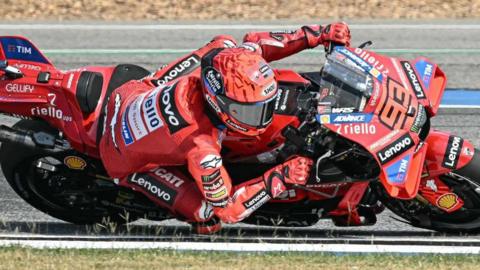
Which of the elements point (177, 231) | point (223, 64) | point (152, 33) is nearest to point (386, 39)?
point (152, 33)

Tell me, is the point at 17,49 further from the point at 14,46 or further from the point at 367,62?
the point at 367,62

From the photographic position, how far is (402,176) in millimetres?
6336

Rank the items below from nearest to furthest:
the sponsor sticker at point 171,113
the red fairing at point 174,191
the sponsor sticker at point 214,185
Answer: the sponsor sticker at point 214,185 < the sponsor sticker at point 171,113 < the red fairing at point 174,191

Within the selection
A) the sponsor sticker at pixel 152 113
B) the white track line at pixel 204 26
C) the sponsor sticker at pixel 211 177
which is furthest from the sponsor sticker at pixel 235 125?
the white track line at pixel 204 26

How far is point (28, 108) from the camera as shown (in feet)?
24.1

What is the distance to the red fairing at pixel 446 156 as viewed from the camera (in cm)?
664

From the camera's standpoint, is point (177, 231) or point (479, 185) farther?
point (177, 231)

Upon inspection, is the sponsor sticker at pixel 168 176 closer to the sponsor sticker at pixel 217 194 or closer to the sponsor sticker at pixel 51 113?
the sponsor sticker at pixel 217 194

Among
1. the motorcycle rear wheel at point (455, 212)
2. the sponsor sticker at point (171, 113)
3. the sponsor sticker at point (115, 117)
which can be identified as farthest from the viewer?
the sponsor sticker at point (115, 117)

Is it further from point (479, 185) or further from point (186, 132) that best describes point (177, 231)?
point (479, 185)

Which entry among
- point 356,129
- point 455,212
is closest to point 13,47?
point 356,129

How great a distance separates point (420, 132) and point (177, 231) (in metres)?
2.00

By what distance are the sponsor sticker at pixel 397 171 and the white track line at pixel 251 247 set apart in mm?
498

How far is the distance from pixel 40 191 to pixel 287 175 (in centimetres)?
198
